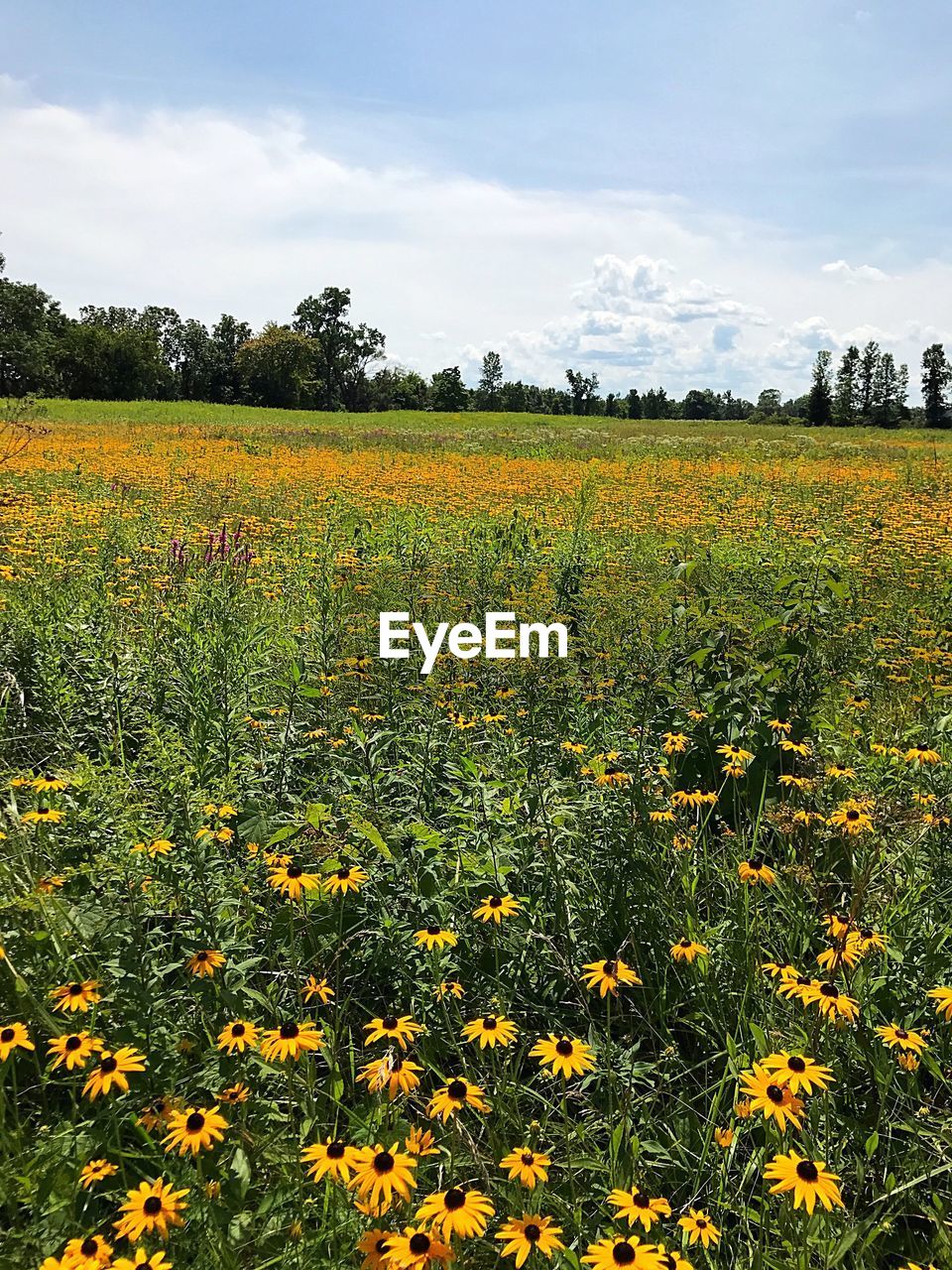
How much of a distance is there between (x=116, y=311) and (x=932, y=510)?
4095 inches

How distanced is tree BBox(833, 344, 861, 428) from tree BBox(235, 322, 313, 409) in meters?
48.5

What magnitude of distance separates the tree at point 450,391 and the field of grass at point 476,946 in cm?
7847

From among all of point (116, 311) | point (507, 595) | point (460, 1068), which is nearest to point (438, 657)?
point (507, 595)

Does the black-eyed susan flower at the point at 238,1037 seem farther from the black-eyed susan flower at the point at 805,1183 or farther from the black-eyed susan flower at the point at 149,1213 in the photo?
the black-eyed susan flower at the point at 805,1183

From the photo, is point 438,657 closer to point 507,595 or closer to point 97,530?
point 507,595

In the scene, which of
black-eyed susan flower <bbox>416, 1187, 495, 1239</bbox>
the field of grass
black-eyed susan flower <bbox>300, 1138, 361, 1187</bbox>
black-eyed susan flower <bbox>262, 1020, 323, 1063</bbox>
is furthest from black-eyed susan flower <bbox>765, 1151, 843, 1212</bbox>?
black-eyed susan flower <bbox>262, 1020, 323, 1063</bbox>

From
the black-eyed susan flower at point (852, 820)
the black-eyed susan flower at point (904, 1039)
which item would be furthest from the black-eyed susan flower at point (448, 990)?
the black-eyed susan flower at point (852, 820)

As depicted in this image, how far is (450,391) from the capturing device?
261 feet

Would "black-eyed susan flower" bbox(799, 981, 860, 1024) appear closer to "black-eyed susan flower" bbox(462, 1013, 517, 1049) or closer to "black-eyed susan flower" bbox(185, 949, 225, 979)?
"black-eyed susan flower" bbox(462, 1013, 517, 1049)

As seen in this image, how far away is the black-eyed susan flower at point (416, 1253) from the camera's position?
1119 mm

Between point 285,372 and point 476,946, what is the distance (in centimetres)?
6944

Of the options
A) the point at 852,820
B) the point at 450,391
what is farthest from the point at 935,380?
the point at 852,820

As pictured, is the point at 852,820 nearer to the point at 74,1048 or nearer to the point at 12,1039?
the point at 74,1048

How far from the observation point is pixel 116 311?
302ft
